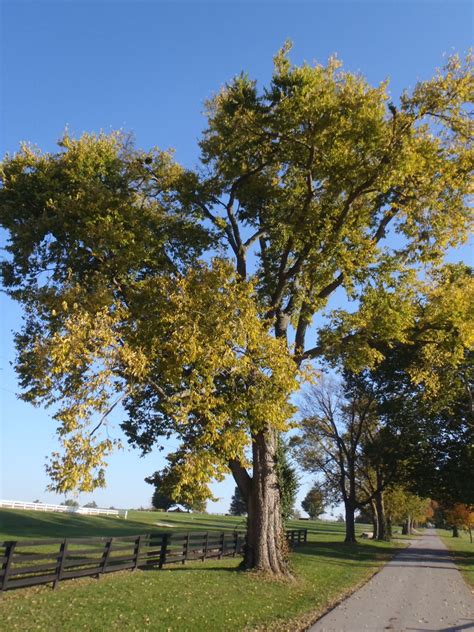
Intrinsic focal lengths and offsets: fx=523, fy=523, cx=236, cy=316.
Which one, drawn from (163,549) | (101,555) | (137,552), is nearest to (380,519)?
(101,555)

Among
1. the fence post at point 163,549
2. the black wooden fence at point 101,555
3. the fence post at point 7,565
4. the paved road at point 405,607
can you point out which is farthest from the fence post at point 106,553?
the paved road at point 405,607

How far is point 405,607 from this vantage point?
12531mm

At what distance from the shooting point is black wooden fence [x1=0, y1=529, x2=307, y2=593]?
40.0 feet

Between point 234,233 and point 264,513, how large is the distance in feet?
30.4

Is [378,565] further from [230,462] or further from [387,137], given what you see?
[387,137]

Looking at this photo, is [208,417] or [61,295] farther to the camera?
[61,295]

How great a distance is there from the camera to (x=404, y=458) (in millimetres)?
34594

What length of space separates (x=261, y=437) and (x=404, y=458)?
2160 cm

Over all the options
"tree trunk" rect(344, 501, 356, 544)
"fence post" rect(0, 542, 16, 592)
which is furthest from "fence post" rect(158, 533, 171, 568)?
"tree trunk" rect(344, 501, 356, 544)

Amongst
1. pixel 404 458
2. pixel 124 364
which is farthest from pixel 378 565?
pixel 124 364

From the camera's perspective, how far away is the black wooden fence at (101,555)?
40.0 feet

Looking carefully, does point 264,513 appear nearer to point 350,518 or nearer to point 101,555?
point 101,555

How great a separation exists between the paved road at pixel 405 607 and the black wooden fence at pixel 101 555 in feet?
22.0

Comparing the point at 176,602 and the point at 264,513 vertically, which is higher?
the point at 264,513
